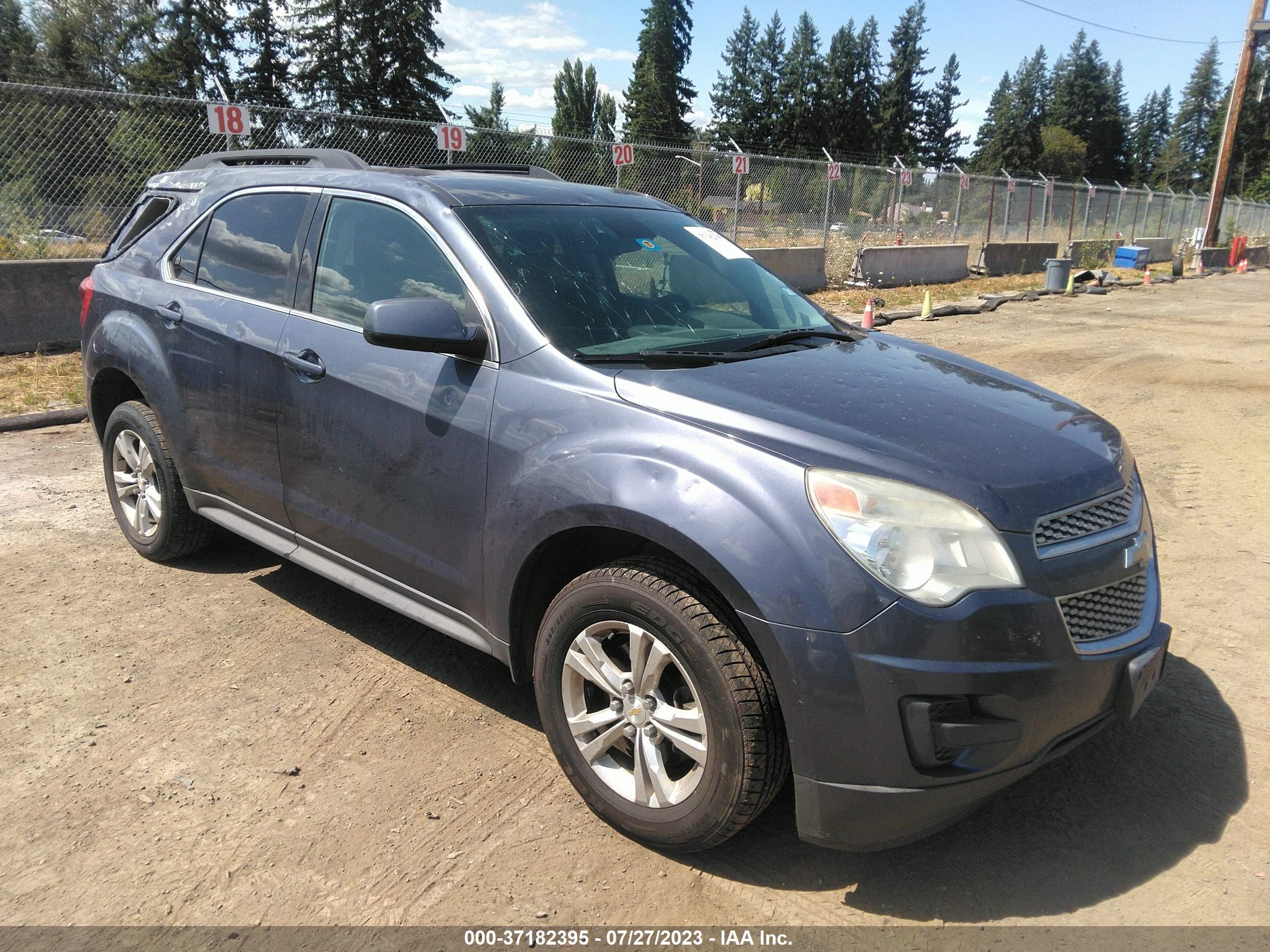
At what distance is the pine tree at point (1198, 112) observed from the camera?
118m

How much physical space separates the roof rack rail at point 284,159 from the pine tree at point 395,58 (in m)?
46.5

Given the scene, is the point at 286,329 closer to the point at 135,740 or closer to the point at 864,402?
the point at 135,740

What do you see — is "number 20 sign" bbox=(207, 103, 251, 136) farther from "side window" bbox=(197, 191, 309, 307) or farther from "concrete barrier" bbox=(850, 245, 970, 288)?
"concrete barrier" bbox=(850, 245, 970, 288)

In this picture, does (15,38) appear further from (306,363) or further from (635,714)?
(635,714)

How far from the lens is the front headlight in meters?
2.23

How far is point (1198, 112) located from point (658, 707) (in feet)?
476

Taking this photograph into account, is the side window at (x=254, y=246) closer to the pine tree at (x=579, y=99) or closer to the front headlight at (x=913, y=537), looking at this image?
the front headlight at (x=913, y=537)

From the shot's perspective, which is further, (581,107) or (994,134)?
(994,134)

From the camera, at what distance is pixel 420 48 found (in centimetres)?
4969

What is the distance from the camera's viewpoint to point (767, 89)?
93.1 m

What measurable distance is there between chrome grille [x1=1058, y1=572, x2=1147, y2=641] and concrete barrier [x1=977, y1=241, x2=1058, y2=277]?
2317cm

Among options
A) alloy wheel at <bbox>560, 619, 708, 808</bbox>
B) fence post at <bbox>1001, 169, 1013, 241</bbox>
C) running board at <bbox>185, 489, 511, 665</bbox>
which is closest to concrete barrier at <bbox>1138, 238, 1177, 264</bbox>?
fence post at <bbox>1001, 169, 1013, 241</bbox>

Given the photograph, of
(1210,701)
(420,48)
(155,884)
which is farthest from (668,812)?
(420,48)

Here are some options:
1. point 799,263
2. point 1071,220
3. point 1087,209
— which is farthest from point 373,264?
point 1087,209
